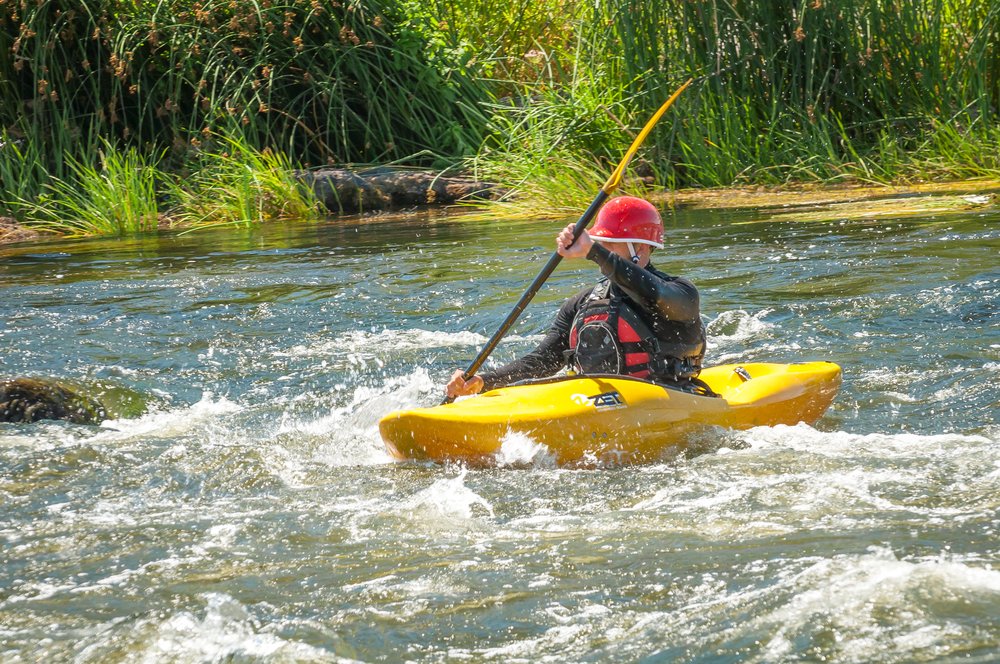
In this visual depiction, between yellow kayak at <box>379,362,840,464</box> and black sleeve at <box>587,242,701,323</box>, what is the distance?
0.91 feet

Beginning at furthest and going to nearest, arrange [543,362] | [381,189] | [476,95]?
1. [476,95]
2. [381,189]
3. [543,362]

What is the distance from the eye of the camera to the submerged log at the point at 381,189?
12.2m

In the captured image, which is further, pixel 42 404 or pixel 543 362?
pixel 42 404

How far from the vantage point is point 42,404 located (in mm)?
4945

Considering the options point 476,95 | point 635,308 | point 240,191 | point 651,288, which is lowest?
point 240,191

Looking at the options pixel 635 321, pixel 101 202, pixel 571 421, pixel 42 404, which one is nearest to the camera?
pixel 571 421

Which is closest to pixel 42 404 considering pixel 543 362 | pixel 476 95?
pixel 543 362

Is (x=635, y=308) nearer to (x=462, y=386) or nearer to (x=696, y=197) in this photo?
(x=462, y=386)

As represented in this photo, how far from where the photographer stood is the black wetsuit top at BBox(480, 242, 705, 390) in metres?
4.16

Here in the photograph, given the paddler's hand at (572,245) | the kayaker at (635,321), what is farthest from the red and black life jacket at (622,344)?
the paddler's hand at (572,245)

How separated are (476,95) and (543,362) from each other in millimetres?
8283

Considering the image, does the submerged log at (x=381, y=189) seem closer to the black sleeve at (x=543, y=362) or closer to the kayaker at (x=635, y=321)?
the black sleeve at (x=543, y=362)

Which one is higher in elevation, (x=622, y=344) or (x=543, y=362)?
(x=622, y=344)

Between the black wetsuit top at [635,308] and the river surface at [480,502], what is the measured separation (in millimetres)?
429
